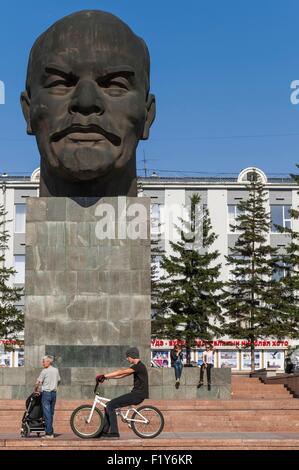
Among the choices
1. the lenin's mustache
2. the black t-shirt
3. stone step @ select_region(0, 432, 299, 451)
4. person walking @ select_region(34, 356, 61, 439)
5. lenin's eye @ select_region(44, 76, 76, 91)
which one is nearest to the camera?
stone step @ select_region(0, 432, 299, 451)

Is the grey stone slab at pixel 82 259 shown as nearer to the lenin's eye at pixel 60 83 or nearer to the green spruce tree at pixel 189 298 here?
the lenin's eye at pixel 60 83

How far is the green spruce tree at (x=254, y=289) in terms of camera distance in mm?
47688

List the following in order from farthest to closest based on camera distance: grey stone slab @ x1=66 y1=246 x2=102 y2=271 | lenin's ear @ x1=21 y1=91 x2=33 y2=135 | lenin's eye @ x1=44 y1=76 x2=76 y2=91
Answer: lenin's ear @ x1=21 y1=91 x2=33 y2=135
grey stone slab @ x1=66 y1=246 x2=102 y2=271
lenin's eye @ x1=44 y1=76 x2=76 y2=91

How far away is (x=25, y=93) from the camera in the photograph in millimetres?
23938

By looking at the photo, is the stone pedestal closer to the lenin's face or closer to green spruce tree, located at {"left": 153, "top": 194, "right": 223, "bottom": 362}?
the lenin's face

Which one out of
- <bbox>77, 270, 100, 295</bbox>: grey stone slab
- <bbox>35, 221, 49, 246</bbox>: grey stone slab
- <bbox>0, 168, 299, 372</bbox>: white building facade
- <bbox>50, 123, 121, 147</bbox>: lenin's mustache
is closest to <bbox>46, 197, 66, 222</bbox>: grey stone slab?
<bbox>35, 221, 49, 246</bbox>: grey stone slab

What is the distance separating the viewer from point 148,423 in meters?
15.1

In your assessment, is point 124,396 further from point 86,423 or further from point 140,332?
point 140,332

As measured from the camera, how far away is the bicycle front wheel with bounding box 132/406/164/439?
49.4 ft

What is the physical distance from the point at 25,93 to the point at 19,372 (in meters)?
8.11

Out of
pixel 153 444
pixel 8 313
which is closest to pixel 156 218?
pixel 8 313

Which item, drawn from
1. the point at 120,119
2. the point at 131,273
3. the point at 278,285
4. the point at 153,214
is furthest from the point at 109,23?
the point at 153,214

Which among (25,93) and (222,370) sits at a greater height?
(25,93)
